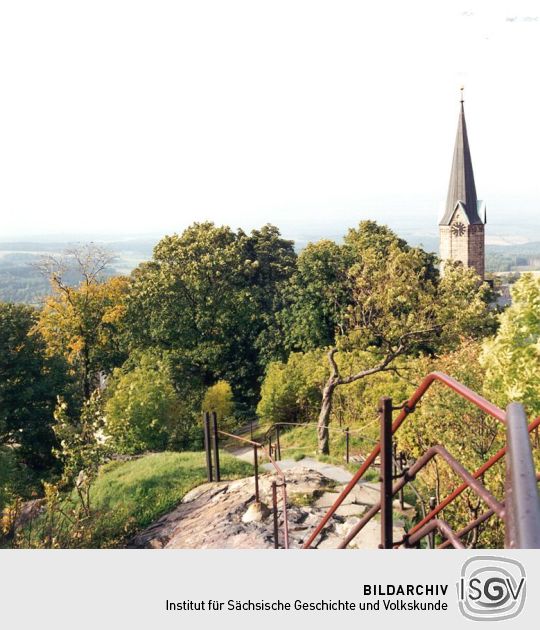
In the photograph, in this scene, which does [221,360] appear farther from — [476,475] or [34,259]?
[476,475]

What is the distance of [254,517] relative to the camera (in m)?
5.80

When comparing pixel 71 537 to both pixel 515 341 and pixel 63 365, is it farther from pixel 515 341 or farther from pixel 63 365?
pixel 63 365

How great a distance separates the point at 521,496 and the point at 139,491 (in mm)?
6991

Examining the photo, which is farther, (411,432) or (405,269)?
(405,269)

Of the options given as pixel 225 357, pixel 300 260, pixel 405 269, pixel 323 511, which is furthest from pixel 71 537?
pixel 300 260

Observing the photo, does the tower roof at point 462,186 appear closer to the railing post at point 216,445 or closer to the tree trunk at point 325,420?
the tree trunk at point 325,420

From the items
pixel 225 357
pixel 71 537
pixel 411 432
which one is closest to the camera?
pixel 71 537

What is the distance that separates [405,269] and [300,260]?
7.10 metres

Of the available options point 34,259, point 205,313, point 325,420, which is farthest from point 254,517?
point 205,313

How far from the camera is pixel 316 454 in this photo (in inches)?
372

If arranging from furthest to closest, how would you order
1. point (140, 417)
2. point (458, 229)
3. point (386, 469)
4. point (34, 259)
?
point (458, 229) < point (34, 259) < point (140, 417) < point (386, 469)

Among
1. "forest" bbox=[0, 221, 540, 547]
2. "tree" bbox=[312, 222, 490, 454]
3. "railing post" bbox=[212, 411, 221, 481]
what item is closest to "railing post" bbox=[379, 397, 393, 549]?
"forest" bbox=[0, 221, 540, 547]
